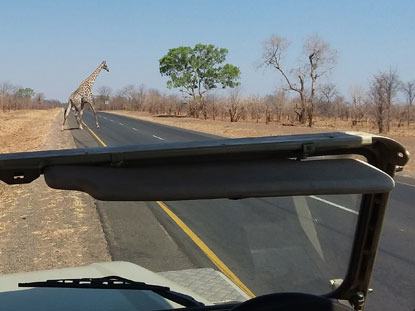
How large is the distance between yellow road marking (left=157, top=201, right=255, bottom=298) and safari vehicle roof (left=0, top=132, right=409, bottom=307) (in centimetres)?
196

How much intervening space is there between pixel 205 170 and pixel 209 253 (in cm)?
399

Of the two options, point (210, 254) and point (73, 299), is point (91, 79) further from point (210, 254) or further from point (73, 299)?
point (73, 299)

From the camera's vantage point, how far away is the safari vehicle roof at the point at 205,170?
1.34m

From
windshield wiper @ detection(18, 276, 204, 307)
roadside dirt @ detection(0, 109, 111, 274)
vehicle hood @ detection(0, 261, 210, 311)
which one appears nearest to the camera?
vehicle hood @ detection(0, 261, 210, 311)

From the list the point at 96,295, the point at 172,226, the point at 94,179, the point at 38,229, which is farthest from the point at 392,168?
the point at 38,229

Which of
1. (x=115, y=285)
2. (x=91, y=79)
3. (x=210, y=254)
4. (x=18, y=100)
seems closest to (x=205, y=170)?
(x=115, y=285)

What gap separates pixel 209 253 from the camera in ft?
17.2

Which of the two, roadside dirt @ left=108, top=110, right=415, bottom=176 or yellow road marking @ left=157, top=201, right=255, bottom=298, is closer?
yellow road marking @ left=157, top=201, right=255, bottom=298

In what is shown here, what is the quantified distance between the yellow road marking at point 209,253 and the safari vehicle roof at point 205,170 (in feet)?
6.43

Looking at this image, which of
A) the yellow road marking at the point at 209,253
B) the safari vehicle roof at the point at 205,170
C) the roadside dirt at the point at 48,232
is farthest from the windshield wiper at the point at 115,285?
the roadside dirt at the point at 48,232

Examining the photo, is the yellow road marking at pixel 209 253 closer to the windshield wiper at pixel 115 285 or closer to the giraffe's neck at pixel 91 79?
the windshield wiper at pixel 115 285

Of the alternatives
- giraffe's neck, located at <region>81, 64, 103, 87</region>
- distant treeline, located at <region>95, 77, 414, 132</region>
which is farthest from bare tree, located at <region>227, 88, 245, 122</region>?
giraffe's neck, located at <region>81, 64, 103, 87</region>

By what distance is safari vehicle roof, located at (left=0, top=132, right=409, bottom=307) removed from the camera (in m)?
1.34

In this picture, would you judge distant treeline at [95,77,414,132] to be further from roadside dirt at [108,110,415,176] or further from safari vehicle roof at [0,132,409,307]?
safari vehicle roof at [0,132,409,307]
